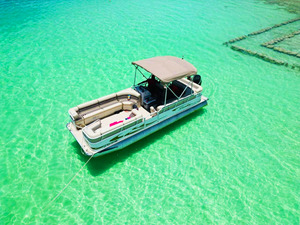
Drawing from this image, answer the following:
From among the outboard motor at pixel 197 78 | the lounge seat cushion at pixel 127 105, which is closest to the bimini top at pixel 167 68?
the outboard motor at pixel 197 78

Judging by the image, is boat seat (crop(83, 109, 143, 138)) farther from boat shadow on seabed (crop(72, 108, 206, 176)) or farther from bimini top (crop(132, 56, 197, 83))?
bimini top (crop(132, 56, 197, 83))

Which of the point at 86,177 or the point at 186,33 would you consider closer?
the point at 86,177

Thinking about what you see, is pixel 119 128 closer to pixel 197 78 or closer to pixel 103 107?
pixel 103 107

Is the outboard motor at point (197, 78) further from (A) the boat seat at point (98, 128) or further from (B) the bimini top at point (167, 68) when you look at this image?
(A) the boat seat at point (98, 128)

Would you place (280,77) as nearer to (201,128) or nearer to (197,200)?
(201,128)

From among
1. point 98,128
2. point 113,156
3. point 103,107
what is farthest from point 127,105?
point 113,156

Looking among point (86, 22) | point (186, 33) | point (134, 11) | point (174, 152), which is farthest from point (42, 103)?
point (134, 11)

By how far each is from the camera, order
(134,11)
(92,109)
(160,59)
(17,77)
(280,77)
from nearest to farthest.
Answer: (92,109), (160,59), (17,77), (280,77), (134,11)
